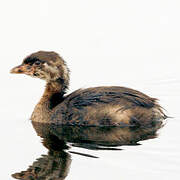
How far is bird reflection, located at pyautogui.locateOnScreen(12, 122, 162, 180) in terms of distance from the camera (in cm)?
918

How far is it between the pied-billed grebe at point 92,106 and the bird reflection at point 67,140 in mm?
136

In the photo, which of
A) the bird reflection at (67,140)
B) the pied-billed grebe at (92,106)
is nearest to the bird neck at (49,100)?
the pied-billed grebe at (92,106)

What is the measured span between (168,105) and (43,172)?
15.2ft

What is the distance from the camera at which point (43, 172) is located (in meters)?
9.20

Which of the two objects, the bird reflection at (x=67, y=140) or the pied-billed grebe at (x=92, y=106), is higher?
the pied-billed grebe at (x=92, y=106)

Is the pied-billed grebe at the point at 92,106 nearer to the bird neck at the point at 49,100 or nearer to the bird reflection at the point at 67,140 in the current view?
the bird neck at the point at 49,100

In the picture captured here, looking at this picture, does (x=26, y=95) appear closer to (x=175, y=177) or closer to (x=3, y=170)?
(x=3, y=170)

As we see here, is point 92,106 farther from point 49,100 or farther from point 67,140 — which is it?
point 49,100

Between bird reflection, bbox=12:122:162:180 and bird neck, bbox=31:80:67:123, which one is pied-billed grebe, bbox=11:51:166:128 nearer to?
bird neck, bbox=31:80:67:123

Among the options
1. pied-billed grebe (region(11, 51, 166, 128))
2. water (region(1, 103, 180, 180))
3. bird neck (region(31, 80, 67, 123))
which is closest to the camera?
water (region(1, 103, 180, 180))

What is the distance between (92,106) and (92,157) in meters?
2.24

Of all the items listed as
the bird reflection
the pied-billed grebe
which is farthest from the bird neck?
the bird reflection

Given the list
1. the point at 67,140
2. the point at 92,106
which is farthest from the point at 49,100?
the point at 67,140

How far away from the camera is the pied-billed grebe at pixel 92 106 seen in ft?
37.9
